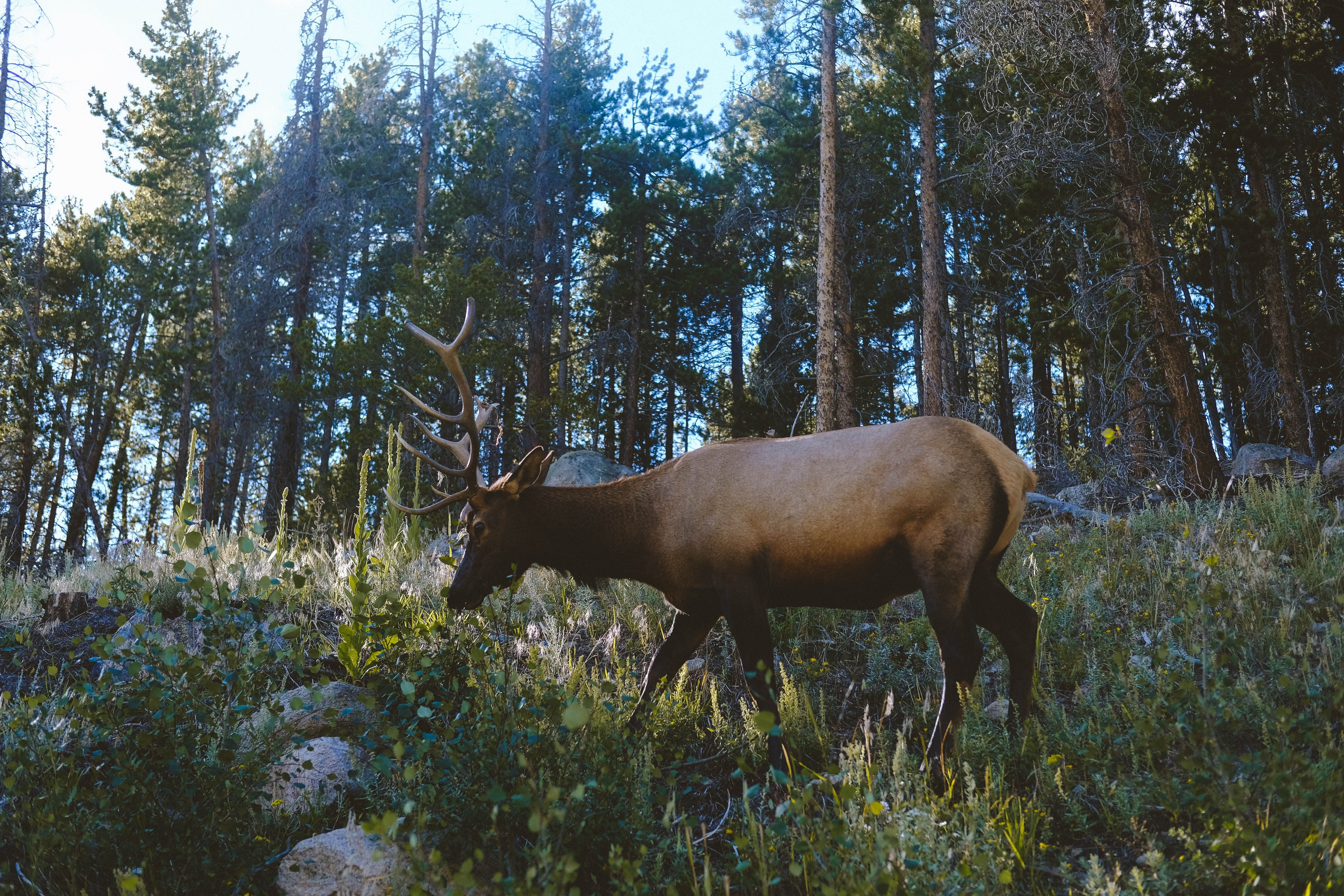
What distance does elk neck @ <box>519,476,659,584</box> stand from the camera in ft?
15.8

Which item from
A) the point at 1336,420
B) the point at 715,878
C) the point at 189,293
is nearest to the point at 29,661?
the point at 715,878

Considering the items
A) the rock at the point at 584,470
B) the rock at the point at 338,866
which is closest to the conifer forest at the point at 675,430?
the rock at the point at 338,866

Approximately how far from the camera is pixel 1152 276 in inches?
387

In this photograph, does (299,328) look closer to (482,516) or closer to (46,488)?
(482,516)

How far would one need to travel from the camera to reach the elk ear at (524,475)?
16.3 feet

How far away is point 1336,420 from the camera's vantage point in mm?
19906

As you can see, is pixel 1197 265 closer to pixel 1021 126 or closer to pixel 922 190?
pixel 922 190

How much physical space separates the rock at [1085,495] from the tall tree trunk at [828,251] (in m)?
3.23

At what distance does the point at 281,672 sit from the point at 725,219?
41.1 ft

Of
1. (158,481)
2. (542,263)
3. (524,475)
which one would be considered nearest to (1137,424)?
(524,475)

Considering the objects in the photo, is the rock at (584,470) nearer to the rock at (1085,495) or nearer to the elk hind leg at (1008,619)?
the rock at (1085,495)

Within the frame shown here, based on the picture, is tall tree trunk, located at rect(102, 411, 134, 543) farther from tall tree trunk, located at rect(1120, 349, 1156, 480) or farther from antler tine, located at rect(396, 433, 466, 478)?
tall tree trunk, located at rect(1120, 349, 1156, 480)

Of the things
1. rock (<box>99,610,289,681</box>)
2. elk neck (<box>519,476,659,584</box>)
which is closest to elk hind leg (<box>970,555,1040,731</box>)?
elk neck (<box>519,476,659,584</box>)

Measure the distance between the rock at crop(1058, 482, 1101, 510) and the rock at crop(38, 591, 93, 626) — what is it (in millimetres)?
9498
